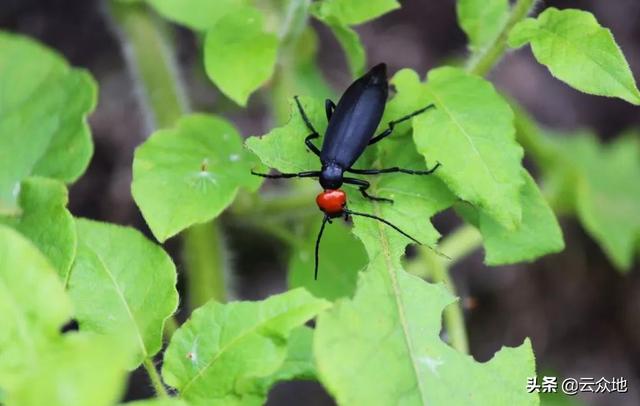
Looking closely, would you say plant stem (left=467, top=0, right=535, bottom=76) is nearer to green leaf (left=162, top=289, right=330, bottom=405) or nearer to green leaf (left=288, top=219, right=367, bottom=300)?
green leaf (left=288, top=219, right=367, bottom=300)

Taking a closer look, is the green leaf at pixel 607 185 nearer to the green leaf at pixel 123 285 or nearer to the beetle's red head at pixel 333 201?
the beetle's red head at pixel 333 201

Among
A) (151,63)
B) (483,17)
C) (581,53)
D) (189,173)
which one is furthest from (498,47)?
(151,63)

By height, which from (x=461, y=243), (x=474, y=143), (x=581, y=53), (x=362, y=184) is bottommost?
(x=461, y=243)

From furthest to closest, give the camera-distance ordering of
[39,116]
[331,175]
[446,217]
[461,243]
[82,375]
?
1. [446,217]
2. [461,243]
3. [39,116]
4. [331,175]
5. [82,375]

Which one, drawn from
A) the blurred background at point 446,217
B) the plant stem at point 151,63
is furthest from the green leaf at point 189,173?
the blurred background at point 446,217

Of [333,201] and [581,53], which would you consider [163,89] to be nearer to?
[333,201]

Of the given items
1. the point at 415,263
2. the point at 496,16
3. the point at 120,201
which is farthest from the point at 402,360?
the point at 120,201

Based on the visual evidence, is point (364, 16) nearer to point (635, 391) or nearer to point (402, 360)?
point (402, 360)
